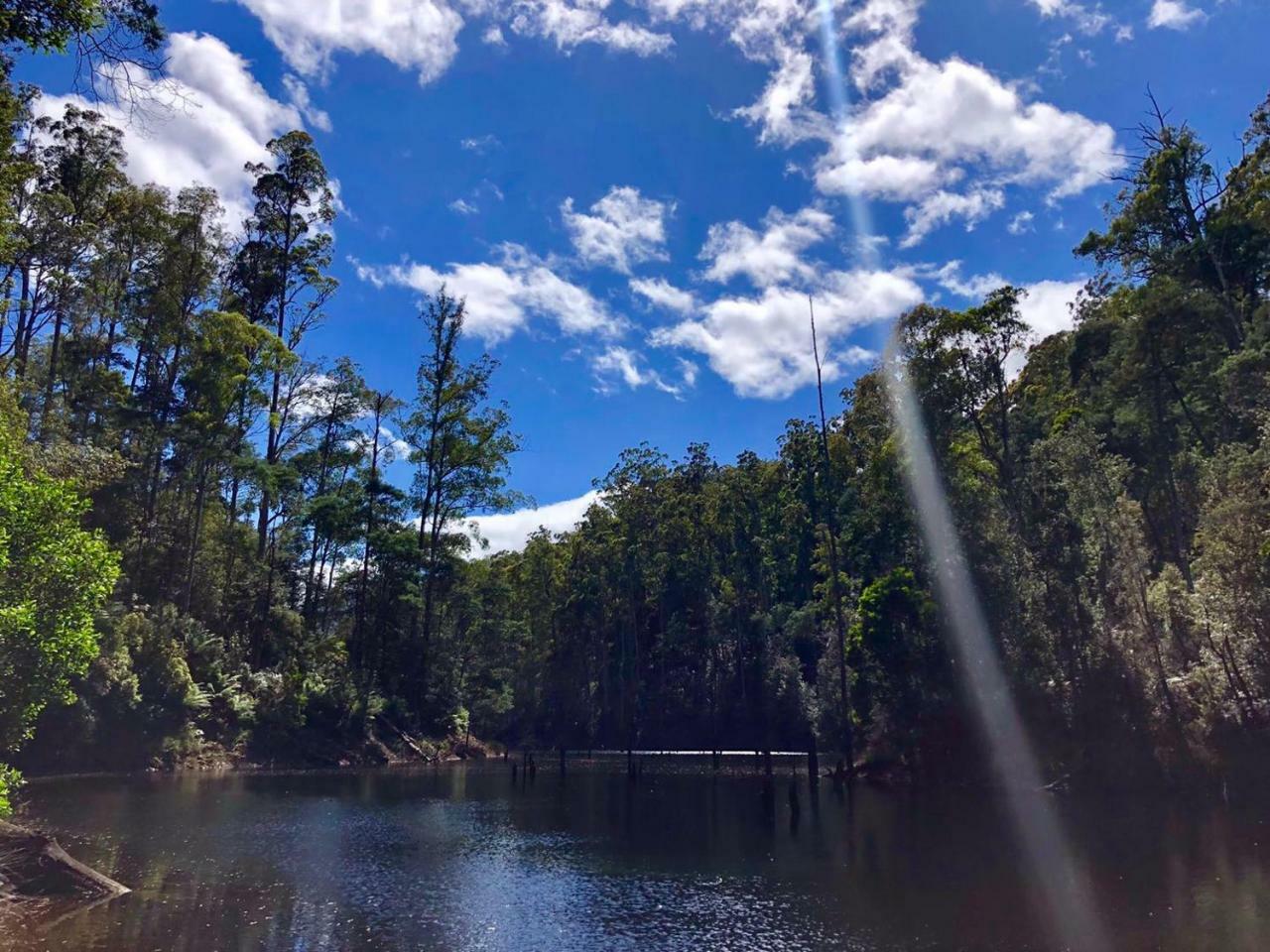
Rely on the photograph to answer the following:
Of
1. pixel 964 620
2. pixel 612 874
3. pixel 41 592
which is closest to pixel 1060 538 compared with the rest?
pixel 964 620

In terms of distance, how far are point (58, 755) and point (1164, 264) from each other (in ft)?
188

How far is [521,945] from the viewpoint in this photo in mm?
13539

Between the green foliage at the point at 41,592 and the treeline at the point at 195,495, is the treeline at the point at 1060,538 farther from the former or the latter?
the green foliage at the point at 41,592

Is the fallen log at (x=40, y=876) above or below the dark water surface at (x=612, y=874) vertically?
above

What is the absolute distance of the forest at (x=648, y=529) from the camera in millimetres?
26750

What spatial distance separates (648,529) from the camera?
67625mm

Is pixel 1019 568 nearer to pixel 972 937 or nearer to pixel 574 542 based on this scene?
pixel 972 937

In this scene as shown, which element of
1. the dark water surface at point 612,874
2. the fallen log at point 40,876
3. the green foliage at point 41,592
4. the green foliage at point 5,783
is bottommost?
the dark water surface at point 612,874

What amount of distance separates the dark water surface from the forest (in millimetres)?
4201

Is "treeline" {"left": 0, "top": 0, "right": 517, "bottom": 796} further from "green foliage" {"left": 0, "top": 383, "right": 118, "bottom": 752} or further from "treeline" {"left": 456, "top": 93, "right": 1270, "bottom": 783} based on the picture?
"treeline" {"left": 456, "top": 93, "right": 1270, "bottom": 783}

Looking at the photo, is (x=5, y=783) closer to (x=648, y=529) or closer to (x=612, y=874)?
(x=612, y=874)

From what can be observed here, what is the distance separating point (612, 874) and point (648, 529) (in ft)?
160

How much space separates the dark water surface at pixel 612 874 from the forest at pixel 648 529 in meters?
4.20

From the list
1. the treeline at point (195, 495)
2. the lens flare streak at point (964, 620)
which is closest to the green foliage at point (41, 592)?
the treeline at point (195, 495)
